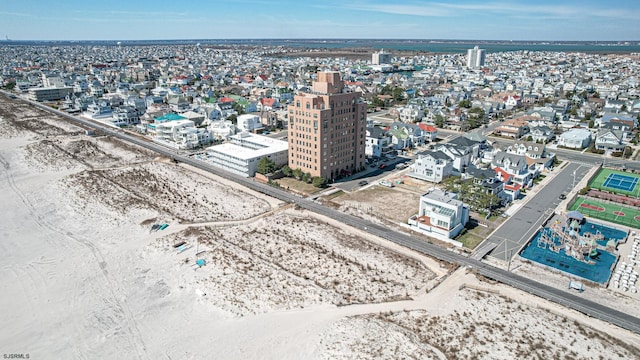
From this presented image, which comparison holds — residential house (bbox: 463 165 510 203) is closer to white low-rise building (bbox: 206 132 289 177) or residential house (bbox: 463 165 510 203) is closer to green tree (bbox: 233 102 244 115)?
white low-rise building (bbox: 206 132 289 177)

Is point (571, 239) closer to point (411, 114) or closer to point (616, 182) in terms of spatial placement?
point (616, 182)

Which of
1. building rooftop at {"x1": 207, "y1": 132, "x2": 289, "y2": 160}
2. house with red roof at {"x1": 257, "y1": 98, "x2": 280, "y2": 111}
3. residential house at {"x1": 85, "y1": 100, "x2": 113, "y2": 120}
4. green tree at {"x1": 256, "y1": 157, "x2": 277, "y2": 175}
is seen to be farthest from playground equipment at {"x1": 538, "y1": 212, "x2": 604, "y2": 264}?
residential house at {"x1": 85, "y1": 100, "x2": 113, "y2": 120}

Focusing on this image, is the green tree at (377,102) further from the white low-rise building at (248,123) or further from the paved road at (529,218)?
the paved road at (529,218)

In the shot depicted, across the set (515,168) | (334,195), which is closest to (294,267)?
(334,195)

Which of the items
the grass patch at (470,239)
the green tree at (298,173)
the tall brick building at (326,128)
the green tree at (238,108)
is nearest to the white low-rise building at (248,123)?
the green tree at (238,108)

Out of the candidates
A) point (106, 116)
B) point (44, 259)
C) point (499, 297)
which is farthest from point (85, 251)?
point (106, 116)

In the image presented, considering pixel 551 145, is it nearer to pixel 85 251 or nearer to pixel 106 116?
pixel 85 251
